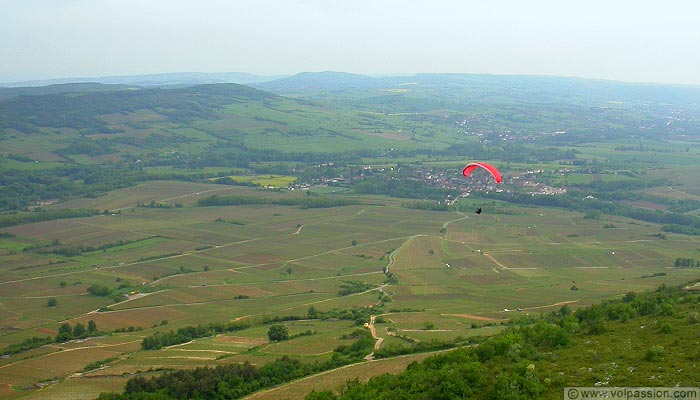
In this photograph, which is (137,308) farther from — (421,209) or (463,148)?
(463,148)

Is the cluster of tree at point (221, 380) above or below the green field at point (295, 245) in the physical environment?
above

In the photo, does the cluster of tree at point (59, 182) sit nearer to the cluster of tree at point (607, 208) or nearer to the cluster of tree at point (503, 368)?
the cluster of tree at point (607, 208)

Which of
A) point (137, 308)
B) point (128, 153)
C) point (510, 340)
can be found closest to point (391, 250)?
point (137, 308)

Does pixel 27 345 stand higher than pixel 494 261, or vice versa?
pixel 27 345

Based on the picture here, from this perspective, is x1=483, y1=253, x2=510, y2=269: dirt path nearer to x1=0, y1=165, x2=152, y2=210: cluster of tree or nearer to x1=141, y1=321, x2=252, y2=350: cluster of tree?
x1=141, y1=321, x2=252, y2=350: cluster of tree

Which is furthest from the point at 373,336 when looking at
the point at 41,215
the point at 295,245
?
the point at 41,215

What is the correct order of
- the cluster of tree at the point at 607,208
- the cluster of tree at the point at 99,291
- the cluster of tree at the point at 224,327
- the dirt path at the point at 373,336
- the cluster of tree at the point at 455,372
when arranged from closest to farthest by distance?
the cluster of tree at the point at 455,372, the dirt path at the point at 373,336, the cluster of tree at the point at 224,327, the cluster of tree at the point at 99,291, the cluster of tree at the point at 607,208

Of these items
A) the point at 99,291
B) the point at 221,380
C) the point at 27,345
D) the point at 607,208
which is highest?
the point at 221,380

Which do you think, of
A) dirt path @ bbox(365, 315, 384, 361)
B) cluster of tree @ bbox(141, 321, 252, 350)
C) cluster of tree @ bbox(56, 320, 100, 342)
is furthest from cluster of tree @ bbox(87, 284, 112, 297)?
dirt path @ bbox(365, 315, 384, 361)

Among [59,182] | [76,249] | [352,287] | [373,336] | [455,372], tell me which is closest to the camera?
[455,372]

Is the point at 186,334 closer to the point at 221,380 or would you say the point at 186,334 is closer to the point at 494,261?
the point at 221,380

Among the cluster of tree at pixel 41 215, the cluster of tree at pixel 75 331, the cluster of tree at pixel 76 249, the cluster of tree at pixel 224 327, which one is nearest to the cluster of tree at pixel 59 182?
the cluster of tree at pixel 41 215
